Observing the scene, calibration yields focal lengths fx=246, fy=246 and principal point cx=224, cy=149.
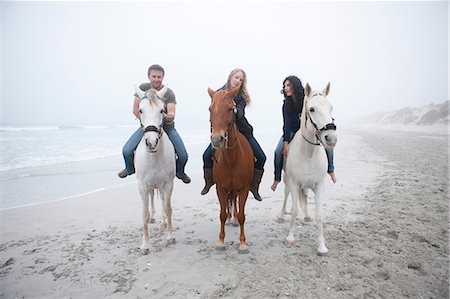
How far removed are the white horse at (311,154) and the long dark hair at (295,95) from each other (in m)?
0.63

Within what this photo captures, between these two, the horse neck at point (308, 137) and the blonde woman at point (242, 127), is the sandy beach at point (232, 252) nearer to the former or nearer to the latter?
the blonde woman at point (242, 127)

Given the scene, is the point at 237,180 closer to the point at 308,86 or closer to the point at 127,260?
the point at 308,86

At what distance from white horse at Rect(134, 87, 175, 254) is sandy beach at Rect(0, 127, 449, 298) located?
81cm

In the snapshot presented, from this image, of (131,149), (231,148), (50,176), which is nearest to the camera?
(231,148)

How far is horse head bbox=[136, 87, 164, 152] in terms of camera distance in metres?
3.71

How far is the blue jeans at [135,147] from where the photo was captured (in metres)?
4.96

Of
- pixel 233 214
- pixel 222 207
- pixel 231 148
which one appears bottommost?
pixel 233 214

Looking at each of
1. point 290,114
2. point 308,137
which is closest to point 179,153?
point 290,114

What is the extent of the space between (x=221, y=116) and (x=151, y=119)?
126 cm

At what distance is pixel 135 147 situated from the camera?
4984 millimetres

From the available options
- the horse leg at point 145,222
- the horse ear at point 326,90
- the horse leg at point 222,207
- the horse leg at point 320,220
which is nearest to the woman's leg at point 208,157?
the horse leg at point 222,207

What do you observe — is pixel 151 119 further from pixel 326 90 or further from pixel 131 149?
pixel 326 90

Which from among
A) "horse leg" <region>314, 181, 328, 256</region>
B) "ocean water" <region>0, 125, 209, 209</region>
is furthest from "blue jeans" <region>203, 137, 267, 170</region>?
"ocean water" <region>0, 125, 209, 209</region>

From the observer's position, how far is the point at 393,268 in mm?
3617
